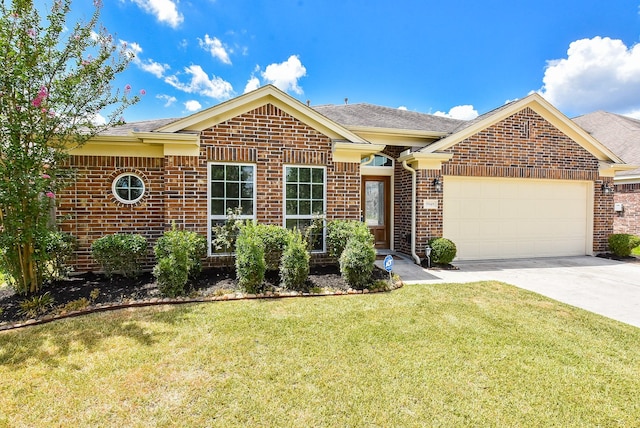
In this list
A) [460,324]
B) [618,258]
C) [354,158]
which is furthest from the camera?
[618,258]

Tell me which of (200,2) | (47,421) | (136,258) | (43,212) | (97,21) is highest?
(200,2)

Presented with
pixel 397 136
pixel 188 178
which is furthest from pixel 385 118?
pixel 188 178

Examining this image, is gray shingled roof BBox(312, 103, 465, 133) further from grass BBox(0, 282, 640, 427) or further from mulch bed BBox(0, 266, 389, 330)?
grass BBox(0, 282, 640, 427)

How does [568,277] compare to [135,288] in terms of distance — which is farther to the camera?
[568,277]

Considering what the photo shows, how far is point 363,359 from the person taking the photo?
11.4ft

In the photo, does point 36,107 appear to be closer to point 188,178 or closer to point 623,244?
point 188,178

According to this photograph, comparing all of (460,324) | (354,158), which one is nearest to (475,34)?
(354,158)

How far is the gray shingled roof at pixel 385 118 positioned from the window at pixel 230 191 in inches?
106

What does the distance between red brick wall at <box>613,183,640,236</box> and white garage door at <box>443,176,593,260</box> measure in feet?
12.4

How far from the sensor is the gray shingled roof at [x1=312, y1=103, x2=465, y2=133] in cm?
929

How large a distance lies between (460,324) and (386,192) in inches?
237

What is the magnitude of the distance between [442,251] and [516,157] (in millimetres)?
3806

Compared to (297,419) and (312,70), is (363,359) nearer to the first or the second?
(297,419)

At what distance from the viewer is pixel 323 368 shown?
3283mm
